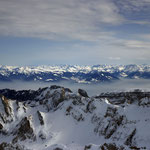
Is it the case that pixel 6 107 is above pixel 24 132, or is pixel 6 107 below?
above

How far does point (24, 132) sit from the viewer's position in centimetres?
10794

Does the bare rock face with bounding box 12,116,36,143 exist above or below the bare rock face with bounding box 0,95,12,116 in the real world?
below

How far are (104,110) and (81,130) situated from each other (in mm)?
20434

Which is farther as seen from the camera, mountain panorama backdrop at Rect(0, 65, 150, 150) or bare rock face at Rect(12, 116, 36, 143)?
bare rock face at Rect(12, 116, 36, 143)

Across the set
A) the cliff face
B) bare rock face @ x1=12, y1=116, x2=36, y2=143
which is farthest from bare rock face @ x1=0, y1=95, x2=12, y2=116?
bare rock face @ x1=12, y1=116, x2=36, y2=143

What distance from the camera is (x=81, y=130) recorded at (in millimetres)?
111438

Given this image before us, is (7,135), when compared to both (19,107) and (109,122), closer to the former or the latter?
(19,107)

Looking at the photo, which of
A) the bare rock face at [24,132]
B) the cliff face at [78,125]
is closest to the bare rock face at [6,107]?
the cliff face at [78,125]

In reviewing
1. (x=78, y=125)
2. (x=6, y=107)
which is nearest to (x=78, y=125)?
(x=78, y=125)

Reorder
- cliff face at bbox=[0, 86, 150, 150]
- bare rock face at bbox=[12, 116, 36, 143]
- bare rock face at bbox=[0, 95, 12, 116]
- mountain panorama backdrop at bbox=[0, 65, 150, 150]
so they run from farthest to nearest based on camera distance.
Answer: bare rock face at bbox=[0, 95, 12, 116], bare rock face at bbox=[12, 116, 36, 143], cliff face at bbox=[0, 86, 150, 150], mountain panorama backdrop at bbox=[0, 65, 150, 150]

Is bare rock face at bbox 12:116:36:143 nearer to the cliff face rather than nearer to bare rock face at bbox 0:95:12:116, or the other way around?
the cliff face

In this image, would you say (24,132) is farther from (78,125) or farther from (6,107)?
(78,125)

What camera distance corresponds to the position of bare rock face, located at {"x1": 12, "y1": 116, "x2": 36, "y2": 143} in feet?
346

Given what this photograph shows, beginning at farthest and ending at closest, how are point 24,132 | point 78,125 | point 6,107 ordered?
point 6,107, point 78,125, point 24,132
